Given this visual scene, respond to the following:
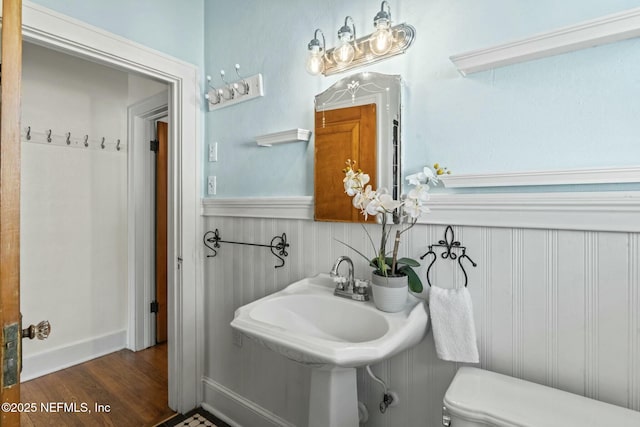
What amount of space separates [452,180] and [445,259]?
0.28 m

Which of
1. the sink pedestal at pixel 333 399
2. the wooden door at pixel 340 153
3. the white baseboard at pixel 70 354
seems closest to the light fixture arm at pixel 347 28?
the wooden door at pixel 340 153

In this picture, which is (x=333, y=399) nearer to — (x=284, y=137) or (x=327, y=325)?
(x=327, y=325)

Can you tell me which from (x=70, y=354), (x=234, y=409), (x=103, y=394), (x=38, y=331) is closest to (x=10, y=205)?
(x=38, y=331)

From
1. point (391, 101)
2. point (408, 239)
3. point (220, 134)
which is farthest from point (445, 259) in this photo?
point (220, 134)

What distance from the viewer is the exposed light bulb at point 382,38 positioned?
1172 millimetres

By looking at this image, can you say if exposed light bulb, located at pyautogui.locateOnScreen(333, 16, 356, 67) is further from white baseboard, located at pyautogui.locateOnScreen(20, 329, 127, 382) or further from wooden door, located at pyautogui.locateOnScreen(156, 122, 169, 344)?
white baseboard, located at pyautogui.locateOnScreen(20, 329, 127, 382)

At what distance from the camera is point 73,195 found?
2422mm

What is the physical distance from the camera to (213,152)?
1910mm

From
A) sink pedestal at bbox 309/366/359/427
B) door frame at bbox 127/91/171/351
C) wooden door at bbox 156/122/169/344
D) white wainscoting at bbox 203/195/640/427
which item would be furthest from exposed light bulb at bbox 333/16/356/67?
wooden door at bbox 156/122/169/344

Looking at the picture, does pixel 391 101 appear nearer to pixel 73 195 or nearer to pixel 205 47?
pixel 205 47

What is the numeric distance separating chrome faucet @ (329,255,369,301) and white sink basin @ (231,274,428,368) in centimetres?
3

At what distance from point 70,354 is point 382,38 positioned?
3.02m

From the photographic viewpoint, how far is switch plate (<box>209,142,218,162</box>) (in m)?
1.90

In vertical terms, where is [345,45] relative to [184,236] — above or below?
above
